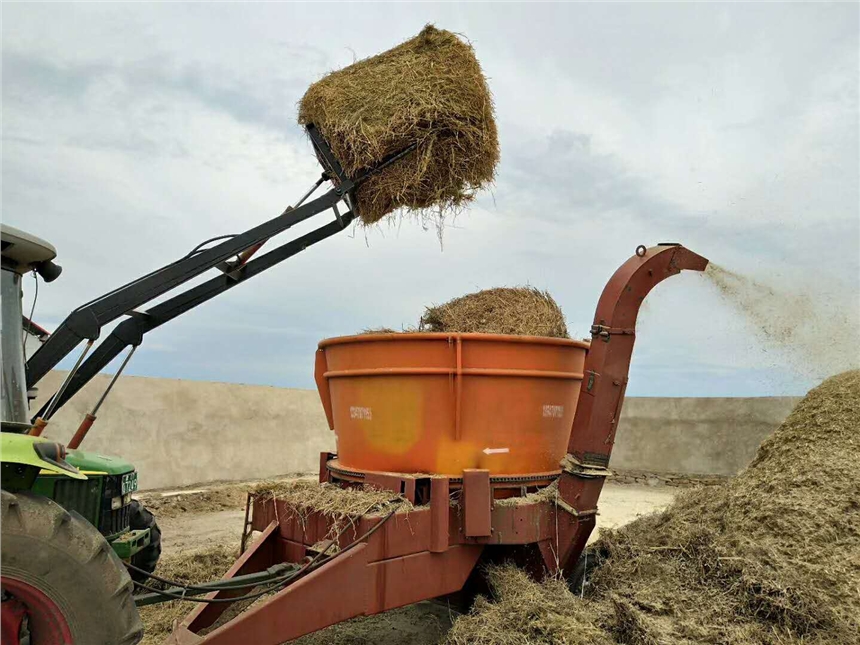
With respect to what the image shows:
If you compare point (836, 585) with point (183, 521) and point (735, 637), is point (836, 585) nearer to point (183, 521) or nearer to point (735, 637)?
point (735, 637)

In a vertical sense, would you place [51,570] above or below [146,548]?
above

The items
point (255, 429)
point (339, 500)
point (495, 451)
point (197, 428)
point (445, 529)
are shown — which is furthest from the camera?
point (255, 429)

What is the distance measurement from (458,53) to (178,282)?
2.72 meters

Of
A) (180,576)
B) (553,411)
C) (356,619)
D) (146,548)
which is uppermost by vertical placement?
(553,411)

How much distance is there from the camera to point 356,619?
16.2ft

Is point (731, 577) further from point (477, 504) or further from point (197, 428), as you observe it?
point (197, 428)

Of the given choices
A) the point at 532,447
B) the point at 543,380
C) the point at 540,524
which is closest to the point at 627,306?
the point at 543,380

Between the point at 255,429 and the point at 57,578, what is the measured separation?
35.3 ft

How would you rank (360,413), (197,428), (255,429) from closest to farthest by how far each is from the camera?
(360,413) < (197,428) < (255,429)

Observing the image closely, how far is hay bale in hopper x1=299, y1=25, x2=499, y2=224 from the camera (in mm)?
4879

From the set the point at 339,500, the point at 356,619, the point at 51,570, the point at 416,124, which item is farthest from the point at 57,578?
the point at 416,124

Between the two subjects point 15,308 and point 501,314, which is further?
point 501,314

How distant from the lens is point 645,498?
12242 mm

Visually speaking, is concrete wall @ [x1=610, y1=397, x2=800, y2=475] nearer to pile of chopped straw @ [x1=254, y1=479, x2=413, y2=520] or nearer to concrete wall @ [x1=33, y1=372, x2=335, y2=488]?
concrete wall @ [x1=33, y1=372, x2=335, y2=488]
